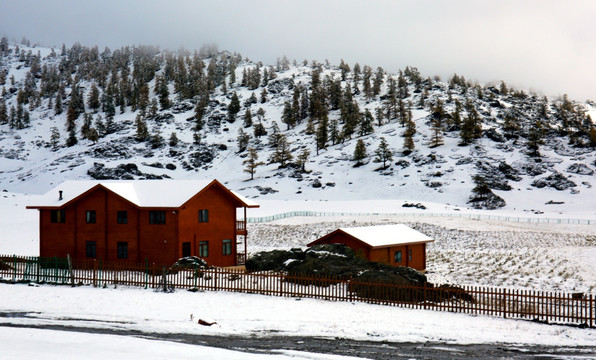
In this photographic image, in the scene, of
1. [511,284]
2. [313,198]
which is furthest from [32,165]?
[511,284]

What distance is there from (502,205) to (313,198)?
123 ft

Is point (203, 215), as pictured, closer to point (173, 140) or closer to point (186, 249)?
point (186, 249)

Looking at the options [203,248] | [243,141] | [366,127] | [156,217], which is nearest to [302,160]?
[366,127]

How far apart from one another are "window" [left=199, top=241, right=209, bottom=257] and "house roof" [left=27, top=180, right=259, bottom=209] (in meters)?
→ 4.04

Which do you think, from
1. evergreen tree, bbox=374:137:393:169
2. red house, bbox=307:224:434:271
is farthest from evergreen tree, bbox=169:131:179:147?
red house, bbox=307:224:434:271

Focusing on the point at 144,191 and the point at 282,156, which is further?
the point at 282,156

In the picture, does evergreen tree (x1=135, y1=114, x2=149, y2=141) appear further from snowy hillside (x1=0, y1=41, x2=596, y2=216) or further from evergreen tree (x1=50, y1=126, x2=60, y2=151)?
evergreen tree (x1=50, y1=126, x2=60, y2=151)

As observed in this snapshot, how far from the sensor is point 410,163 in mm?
116750

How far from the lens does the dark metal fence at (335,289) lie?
21.7m

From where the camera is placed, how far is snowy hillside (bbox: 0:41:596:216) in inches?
4181

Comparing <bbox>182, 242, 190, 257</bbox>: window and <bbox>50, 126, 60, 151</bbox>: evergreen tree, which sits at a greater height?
<bbox>50, 126, 60, 151</bbox>: evergreen tree

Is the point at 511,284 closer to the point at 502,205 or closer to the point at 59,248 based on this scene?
the point at 59,248

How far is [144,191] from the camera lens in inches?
1495

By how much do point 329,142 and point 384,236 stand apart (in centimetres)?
10353
